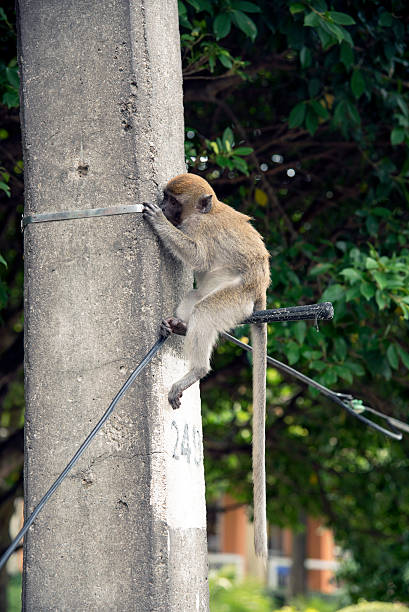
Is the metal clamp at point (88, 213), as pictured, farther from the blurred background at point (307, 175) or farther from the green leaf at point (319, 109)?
the green leaf at point (319, 109)

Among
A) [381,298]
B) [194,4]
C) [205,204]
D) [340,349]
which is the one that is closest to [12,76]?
[194,4]

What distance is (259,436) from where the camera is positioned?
3779mm

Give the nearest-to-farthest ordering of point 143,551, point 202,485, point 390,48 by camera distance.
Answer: point 143,551
point 202,485
point 390,48

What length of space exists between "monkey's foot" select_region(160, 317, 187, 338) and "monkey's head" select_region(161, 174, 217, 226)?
50cm

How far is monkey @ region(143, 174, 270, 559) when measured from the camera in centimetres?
347

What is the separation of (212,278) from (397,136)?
2.75 metres

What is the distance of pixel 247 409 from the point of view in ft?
32.1

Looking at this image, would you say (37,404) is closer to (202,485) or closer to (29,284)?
(29,284)

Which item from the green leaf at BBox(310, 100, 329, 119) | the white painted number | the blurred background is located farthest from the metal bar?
the green leaf at BBox(310, 100, 329, 119)

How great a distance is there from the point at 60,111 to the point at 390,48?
331 centimetres

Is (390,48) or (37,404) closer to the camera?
(37,404)

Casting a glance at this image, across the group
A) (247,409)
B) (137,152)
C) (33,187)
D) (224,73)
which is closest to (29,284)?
(33,187)

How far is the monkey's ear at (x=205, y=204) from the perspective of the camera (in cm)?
387

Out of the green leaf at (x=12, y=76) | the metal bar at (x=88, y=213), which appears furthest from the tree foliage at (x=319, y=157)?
the metal bar at (x=88, y=213)
